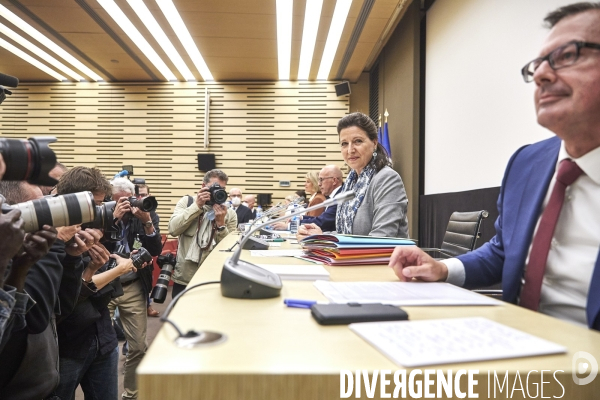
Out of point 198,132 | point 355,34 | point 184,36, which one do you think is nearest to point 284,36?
point 355,34

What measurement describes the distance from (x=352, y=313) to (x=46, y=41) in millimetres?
6923

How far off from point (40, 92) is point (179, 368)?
899 cm

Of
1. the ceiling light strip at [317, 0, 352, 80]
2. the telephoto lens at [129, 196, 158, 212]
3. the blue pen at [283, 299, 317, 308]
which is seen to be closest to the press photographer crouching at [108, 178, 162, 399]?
the telephoto lens at [129, 196, 158, 212]

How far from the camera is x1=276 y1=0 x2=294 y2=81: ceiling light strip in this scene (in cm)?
499

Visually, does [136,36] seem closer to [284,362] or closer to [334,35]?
[334,35]

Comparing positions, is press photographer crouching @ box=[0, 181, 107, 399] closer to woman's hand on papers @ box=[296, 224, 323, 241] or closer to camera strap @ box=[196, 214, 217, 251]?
woman's hand on papers @ box=[296, 224, 323, 241]

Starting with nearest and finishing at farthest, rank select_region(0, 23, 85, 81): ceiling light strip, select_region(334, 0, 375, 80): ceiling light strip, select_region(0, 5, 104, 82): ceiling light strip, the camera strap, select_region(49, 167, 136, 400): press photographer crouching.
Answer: select_region(49, 167, 136, 400): press photographer crouching → the camera strap → select_region(334, 0, 375, 80): ceiling light strip → select_region(0, 5, 104, 82): ceiling light strip → select_region(0, 23, 85, 81): ceiling light strip

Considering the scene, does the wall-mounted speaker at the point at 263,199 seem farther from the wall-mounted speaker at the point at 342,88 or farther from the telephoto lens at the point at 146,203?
the telephoto lens at the point at 146,203

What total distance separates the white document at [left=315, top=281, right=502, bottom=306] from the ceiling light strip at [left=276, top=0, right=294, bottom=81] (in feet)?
14.9

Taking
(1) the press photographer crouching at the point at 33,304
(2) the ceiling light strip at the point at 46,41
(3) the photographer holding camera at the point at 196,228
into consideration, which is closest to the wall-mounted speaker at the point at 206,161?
(2) the ceiling light strip at the point at 46,41

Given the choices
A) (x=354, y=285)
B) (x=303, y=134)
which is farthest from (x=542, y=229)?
(x=303, y=134)

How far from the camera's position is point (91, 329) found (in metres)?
1.91

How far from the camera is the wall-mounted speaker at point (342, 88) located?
24.1ft

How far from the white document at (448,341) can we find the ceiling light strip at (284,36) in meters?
4.85
